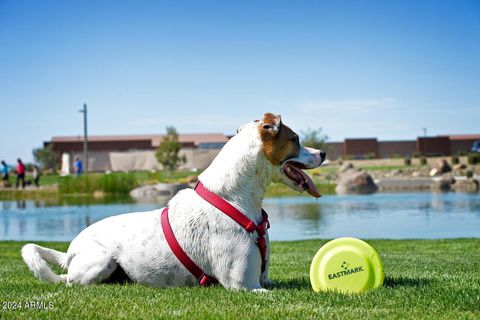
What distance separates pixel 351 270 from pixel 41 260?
121 inches

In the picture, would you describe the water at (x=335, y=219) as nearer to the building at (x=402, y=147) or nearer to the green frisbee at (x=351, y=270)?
the green frisbee at (x=351, y=270)

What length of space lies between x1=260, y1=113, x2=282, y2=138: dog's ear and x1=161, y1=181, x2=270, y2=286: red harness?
750mm

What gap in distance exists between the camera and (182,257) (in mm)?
6422

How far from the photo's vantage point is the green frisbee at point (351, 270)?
639 centimetres

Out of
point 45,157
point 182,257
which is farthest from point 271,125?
point 45,157

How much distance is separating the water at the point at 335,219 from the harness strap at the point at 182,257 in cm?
1078

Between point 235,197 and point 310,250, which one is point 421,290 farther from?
point 310,250

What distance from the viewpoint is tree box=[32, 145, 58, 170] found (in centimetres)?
8962

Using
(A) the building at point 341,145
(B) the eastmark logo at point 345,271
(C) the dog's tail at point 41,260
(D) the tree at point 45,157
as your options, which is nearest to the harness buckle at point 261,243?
(B) the eastmark logo at point 345,271

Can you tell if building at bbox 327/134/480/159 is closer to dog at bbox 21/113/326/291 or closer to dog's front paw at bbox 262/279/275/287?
dog's front paw at bbox 262/279/275/287

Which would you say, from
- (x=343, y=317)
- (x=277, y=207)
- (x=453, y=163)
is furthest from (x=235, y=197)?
(x=453, y=163)

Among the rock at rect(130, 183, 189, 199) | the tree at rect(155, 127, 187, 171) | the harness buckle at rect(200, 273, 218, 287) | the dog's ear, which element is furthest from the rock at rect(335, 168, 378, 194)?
the dog's ear

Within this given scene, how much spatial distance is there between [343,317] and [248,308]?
77 cm

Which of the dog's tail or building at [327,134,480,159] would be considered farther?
building at [327,134,480,159]
